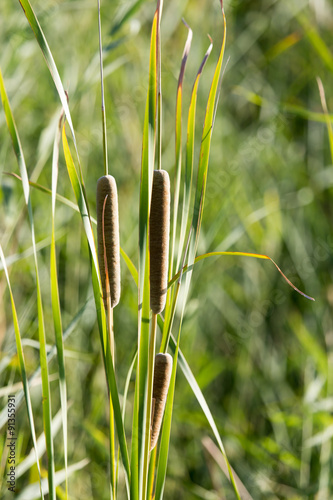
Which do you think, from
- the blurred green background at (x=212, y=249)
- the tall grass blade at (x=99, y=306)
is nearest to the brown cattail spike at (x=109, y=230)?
the tall grass blade at (x=99, y=306)

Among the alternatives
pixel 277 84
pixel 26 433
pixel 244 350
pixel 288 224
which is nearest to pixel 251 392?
pixel 244 350

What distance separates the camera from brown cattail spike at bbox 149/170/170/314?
353 millimetres

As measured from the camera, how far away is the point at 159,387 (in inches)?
15.4

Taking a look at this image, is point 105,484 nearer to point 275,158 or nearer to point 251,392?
point 251,392

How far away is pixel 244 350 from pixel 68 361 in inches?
14.0

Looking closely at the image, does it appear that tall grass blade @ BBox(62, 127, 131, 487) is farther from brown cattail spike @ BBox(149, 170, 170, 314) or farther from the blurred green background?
the blurred green background

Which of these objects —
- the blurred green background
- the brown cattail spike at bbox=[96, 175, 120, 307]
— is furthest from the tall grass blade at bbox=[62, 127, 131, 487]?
the blurred green background

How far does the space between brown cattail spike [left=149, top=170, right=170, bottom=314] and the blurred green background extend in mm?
359

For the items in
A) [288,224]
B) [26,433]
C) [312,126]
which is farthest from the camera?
[312,126]

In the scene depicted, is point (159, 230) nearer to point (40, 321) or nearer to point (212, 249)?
point (40, 321)

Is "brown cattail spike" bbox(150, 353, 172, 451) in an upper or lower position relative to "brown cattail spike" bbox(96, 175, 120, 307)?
lower

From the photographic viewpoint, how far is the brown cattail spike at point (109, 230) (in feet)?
1.14

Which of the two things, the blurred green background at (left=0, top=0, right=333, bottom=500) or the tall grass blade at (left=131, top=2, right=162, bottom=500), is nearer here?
the tall grass blade at (left=131, top=2, right=162, bottom=500)

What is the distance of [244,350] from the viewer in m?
1.05
